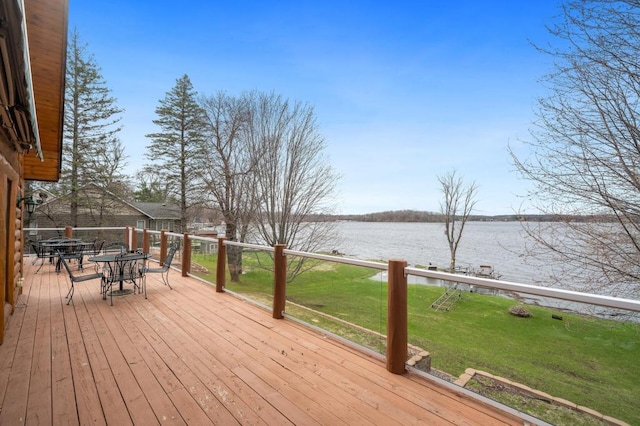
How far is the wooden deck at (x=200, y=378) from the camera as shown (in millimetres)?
2145

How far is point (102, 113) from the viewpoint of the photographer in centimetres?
1833

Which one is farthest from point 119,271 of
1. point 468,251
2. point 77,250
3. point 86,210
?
point 468,251

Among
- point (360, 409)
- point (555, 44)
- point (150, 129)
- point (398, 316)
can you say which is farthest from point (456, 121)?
point (150, 129)

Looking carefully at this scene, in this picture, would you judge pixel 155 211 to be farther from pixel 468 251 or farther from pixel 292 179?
pixel 468 251

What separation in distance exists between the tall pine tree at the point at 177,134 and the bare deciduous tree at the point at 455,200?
1727 centimetres

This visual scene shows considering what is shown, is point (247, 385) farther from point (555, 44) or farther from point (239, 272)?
point (555, 44)

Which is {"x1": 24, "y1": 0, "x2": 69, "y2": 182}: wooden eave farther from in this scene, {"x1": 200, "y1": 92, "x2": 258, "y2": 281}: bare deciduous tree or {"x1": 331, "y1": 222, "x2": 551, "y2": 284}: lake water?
{"x1": 200, "y1": 92, "x2": 258, "y2": 281}: bare deciduous tree

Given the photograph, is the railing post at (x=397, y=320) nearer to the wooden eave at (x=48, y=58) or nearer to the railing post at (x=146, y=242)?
the wooden eave at (x=48, y=58)

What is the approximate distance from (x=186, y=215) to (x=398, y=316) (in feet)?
55.7

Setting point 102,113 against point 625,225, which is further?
point 102,113

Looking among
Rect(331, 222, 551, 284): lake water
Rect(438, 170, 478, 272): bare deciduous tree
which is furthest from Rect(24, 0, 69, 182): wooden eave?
Rect(438, 170, 478, 272): bare deciduous tree

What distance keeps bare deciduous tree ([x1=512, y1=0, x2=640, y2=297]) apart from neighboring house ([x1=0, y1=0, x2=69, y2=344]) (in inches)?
254

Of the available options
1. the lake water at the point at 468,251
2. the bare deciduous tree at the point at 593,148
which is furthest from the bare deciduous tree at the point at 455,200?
the bare deciduous tree at the point at 593,148

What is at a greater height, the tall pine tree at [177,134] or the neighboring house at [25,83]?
the tall pine tree at [177,134]
